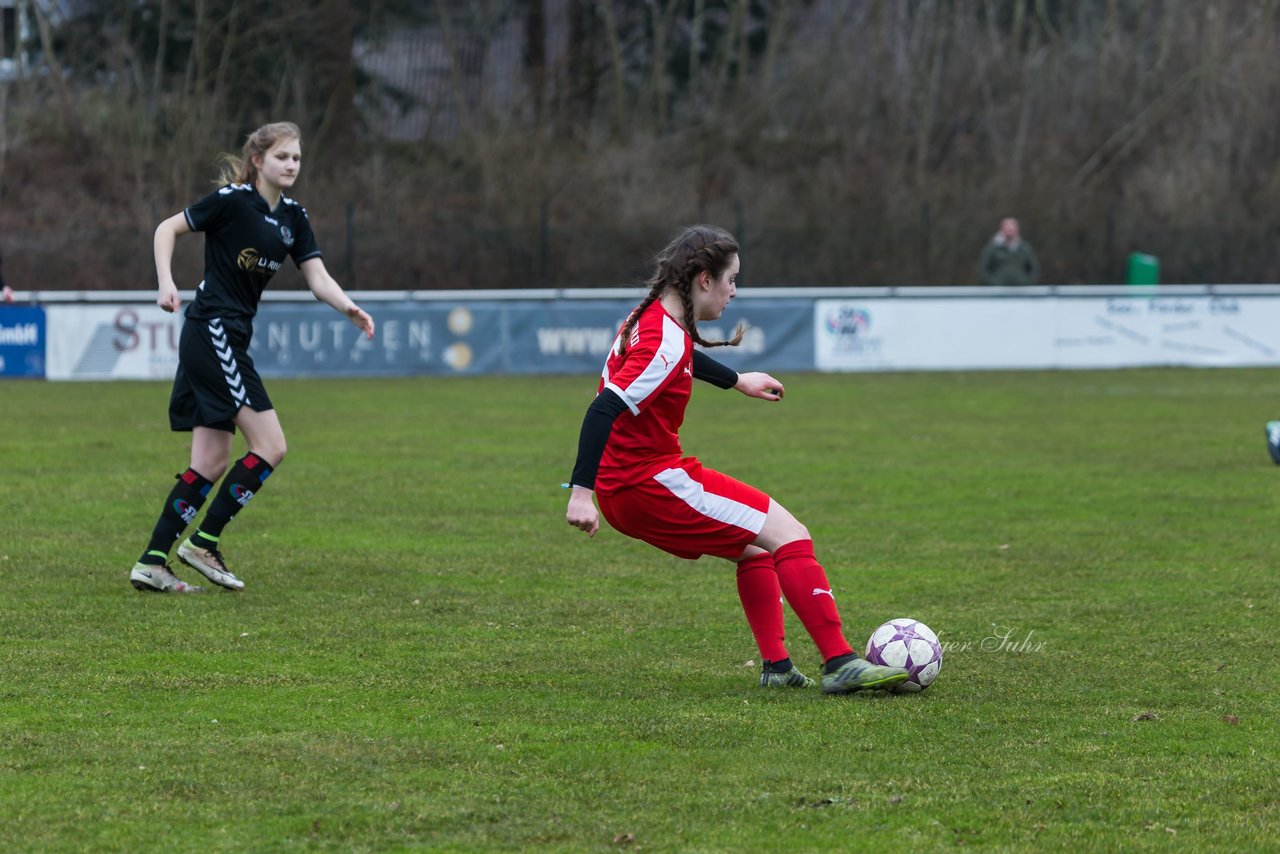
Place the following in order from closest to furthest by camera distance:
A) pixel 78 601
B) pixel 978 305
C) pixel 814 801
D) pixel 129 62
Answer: pixel 814 801 < pixel 78 601 < pixel 978 305 < pixel 129 62

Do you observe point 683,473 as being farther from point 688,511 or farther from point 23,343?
point 23,343

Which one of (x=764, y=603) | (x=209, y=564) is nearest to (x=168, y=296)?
(x=209, y=564)

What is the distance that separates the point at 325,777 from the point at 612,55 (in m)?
32.7

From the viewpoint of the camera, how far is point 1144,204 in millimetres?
35125

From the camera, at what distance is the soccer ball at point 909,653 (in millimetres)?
5582

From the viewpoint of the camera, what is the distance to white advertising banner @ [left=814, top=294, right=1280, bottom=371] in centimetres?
2356

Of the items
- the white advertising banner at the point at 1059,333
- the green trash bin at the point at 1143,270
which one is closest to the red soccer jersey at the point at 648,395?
the white advertising banner at the point at 1059,333

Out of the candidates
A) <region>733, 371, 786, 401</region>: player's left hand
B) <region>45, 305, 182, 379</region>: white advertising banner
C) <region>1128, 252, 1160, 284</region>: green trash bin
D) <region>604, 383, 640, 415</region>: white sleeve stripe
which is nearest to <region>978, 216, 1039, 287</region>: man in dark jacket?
<region>1128, 252, 1160, 284</region>: green trash bin

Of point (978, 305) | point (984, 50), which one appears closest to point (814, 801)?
point (978, 305)

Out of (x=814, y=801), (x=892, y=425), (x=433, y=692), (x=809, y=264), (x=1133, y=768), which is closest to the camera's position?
(x=814, y=801)

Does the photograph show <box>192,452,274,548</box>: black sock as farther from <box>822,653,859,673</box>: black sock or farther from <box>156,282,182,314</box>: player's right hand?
<box>822,653,859,673</box>: black sock

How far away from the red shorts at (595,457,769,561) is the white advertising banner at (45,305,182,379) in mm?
16765

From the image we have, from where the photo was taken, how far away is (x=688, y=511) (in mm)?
5504

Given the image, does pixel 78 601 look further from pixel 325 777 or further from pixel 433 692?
pixel 325 777
